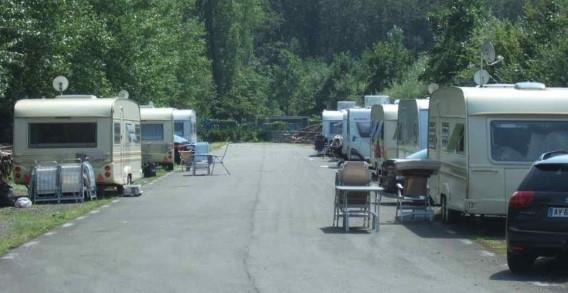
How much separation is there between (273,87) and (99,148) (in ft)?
277

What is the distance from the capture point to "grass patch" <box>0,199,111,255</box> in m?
Result: 17.5

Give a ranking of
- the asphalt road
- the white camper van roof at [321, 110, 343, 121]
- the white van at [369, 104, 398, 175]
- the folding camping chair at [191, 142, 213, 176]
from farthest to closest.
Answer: the white camper van roof at [321, 110, 343, 121], the folding camping chair at [191, 142, 213, 176], the white van at [369, 104, 398, 175], the asphalt road

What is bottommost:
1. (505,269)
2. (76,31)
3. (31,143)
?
(505,269)

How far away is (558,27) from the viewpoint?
3497 centimetres

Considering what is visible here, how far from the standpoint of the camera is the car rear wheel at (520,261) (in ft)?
43.6

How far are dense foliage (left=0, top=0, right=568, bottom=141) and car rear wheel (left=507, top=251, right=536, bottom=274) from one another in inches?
627

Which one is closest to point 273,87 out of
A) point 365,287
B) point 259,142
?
point 259,142

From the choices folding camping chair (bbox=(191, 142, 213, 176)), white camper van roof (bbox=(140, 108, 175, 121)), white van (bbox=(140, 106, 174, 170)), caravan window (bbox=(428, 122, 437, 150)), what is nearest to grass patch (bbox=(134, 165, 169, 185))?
white van (bbox=(140, 106, 174, 170))

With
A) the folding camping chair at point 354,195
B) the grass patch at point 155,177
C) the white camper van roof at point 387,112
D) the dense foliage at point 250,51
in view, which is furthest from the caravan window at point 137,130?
the folding camping chair at point 354,195

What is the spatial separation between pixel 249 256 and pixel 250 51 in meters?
84.8

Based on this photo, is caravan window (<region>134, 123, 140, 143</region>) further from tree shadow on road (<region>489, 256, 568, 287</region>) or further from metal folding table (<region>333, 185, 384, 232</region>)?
tree shadow on road (<region>489, 256, 568, 287</region>)

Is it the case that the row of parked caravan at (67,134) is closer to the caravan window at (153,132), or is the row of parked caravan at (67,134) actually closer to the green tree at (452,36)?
the caravan window at (153,132)

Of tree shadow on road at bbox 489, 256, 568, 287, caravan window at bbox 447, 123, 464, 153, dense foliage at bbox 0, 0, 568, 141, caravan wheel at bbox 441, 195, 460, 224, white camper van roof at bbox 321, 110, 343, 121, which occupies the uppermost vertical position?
dense foliage at bbox 0, 0, 568, 141

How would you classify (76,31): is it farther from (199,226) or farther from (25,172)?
(199,226)
